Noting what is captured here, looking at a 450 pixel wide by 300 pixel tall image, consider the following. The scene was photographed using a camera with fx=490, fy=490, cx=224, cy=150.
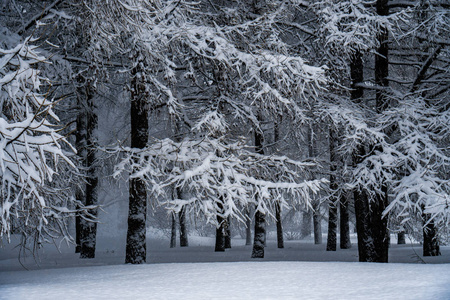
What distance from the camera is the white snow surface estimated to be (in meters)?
5.10

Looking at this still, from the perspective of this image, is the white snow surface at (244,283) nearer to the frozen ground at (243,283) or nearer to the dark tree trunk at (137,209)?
the frozen ground at (243,283)

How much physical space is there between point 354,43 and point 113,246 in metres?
19.6

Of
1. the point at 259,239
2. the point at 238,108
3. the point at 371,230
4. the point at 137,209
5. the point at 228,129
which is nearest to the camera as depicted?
the point at 137,209

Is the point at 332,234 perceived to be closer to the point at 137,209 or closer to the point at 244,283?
the point at 137,209

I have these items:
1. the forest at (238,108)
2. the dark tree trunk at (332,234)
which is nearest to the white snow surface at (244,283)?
the forest at (238,108)

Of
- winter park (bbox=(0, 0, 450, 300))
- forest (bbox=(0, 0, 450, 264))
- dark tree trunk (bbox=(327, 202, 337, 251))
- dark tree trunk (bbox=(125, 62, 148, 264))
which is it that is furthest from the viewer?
dark tree trunk (bbox=(327, 202, 337, 251))

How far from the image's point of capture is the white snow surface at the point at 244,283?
5.10 m

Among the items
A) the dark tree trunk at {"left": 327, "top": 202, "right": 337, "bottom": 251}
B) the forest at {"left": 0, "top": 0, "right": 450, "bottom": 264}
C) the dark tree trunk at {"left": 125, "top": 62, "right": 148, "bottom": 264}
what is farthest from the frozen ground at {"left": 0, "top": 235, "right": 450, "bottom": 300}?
the dark tree trunk at {"left": 327, "top": 202, "right": 337, "bottom": 251}

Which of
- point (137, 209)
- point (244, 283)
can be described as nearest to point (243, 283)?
point (244, 283)

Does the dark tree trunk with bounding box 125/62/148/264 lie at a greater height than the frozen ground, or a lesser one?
greater

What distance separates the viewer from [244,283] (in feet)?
19.8

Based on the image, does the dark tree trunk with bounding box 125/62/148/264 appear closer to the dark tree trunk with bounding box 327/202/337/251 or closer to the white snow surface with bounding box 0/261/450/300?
the white snow surface with bounding box 0/261/450/300

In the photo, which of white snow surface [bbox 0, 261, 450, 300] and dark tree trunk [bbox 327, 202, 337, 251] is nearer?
white snow surface [bbox 0, 261, 450, 300]

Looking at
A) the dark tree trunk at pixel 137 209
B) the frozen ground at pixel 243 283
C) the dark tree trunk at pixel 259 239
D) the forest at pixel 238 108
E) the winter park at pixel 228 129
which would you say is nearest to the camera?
the frozen ground at pixel 243 283
